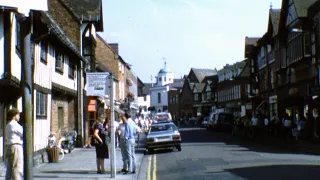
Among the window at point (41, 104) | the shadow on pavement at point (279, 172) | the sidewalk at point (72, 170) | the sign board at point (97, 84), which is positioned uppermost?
the sign board at point (97, 84)

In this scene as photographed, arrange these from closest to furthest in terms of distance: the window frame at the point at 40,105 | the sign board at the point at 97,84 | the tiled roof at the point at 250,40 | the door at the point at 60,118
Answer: the sign board at the point at 97,84 → the window frame at the point at 40,105 → the door at the point at 60,118 → the tiled roof at the point at 250,40

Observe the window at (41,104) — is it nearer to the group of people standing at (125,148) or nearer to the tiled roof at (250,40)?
the group of people standing at (125,148)

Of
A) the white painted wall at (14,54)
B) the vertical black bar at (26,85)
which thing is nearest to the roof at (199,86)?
the white painted wall at (14,54)

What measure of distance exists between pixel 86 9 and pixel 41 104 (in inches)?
458

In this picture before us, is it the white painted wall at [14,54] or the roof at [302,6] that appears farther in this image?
the roof at [302,6]

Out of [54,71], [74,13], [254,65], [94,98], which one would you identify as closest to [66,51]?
[54,71]

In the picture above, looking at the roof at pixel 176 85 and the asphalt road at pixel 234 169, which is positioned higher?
the roof at pixel 176 85

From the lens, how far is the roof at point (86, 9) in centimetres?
2817

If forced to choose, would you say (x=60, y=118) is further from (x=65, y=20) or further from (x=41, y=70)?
(x=65, y=20)

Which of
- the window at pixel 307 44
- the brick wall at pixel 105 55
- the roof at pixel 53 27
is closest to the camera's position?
the roof at pixel 53 27

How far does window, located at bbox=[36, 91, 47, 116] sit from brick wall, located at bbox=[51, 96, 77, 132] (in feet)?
7.11

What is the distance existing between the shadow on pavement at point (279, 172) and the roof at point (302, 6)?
19931 mm

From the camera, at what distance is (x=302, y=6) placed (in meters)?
34.0

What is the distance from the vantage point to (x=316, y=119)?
30734 millimetres
